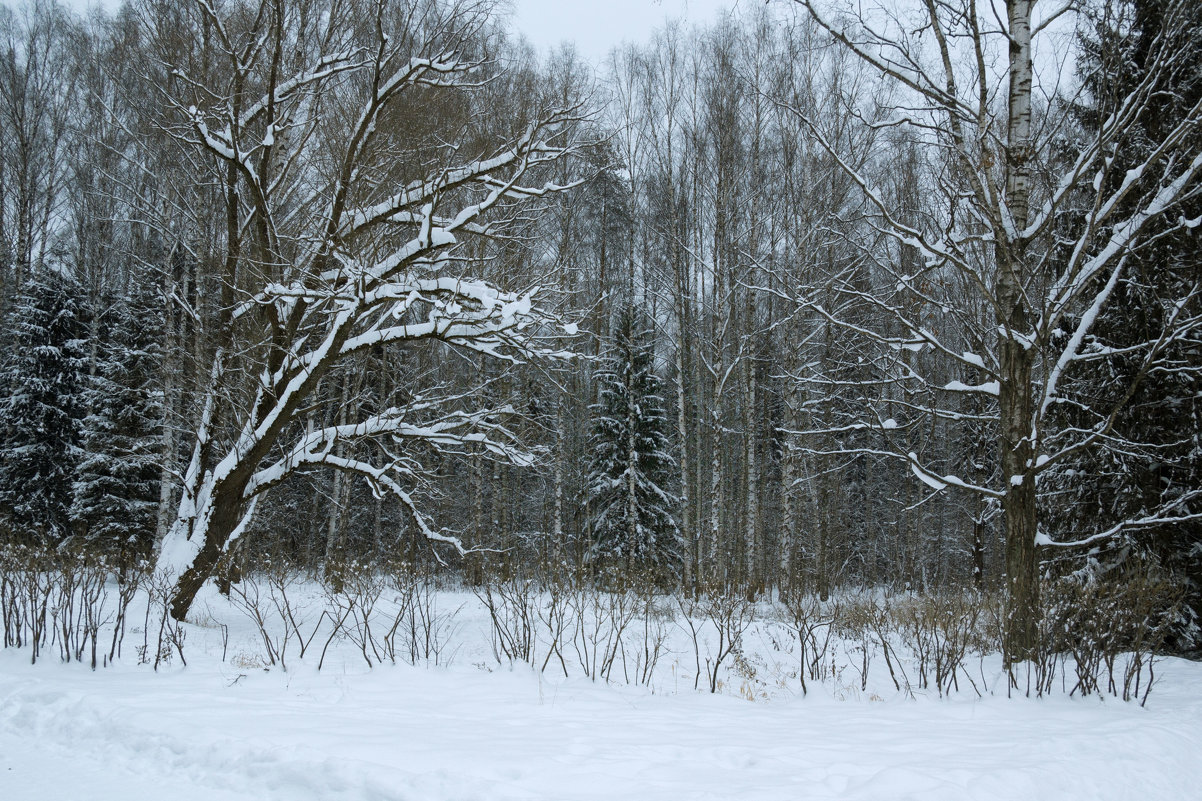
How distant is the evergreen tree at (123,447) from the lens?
15.2 m

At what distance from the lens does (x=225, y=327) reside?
29.5 feet

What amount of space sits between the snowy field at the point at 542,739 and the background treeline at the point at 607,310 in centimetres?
329

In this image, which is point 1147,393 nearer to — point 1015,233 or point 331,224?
point 1015,233

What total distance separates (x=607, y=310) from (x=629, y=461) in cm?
406

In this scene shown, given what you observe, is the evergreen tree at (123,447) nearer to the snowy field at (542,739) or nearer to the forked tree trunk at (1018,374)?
the snowy field at (542,739)

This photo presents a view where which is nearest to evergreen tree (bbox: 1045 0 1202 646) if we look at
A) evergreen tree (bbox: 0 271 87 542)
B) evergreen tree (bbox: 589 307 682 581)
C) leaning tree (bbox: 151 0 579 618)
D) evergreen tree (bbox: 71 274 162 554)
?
leaning tree (bbox: 151 0 579 618)

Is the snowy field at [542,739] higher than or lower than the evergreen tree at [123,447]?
lower

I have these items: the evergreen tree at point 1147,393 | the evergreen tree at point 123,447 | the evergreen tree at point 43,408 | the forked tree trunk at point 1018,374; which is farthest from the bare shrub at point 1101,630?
the evergreen tree at point 43,408

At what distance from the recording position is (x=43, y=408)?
16703 mm

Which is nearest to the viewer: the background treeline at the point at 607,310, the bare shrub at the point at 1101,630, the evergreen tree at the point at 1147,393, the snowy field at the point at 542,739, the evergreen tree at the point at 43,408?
the snowy field at the point at 542,739

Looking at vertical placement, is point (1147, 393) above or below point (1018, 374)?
above

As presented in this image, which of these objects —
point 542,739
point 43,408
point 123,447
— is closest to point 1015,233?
point 542,739

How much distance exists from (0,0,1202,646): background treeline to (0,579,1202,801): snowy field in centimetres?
329

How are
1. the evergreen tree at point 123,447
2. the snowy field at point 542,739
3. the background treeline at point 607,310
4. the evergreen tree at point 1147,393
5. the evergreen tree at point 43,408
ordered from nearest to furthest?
the snowy field at point 542,739, the evergreen tree at point 1147,393, the background treeline at point 607,310, the evergreen tree at point 123,447, the evergreen tree at point 43,408
